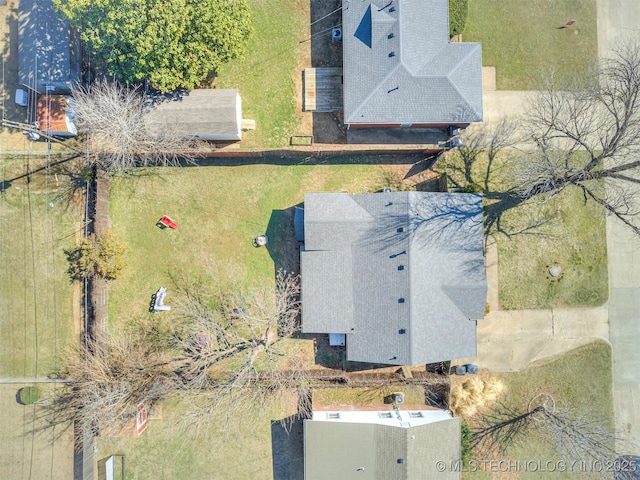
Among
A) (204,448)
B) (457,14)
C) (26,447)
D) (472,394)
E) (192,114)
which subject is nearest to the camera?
(192,114)

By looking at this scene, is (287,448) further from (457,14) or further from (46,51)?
(457,14)

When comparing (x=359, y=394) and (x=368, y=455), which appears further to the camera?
(x=359, y=394)

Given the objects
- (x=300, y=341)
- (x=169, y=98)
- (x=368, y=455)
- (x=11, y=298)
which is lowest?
(x=368, y=455)

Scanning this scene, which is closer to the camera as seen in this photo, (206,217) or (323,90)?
(323,90)

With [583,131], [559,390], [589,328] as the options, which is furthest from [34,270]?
[589,328]

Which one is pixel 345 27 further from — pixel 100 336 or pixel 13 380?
pixel 13 380

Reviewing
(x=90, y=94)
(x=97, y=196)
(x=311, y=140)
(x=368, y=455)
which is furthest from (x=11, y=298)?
(x=368, y=455)

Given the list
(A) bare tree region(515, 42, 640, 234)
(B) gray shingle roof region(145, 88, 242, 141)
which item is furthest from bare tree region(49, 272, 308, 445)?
(A) bare tree region(515, 42, 640, 234)

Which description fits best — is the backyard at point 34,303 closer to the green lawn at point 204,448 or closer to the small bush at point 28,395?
the small bush at point 28,395
